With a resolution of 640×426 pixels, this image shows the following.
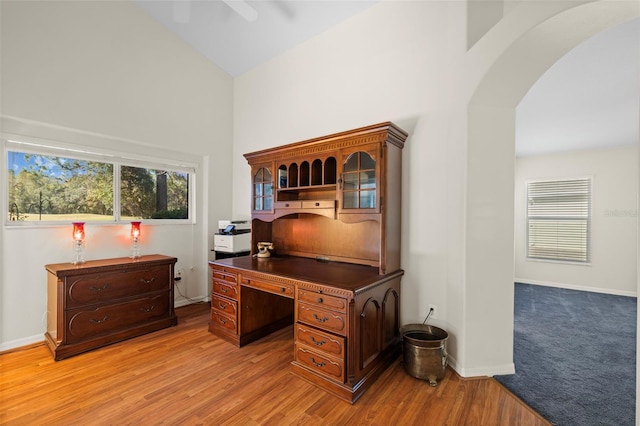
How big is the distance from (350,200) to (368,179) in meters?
0.25

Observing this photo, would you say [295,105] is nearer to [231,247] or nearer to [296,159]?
[296,159]

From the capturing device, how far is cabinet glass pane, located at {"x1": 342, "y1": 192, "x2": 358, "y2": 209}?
2.49 meters

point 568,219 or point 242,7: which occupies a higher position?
point 242,7

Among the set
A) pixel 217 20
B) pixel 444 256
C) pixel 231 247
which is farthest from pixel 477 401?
pixel 217 20

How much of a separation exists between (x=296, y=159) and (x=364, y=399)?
85.0 inches

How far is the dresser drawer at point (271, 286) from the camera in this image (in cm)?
237

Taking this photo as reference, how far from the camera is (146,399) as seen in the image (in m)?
1.98

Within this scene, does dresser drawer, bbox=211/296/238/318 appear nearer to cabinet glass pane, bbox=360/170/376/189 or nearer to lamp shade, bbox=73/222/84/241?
lamp shade, bbox=73/222/84/241

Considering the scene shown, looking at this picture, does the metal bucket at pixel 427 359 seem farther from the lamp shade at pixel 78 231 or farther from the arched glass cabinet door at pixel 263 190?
the lamp shade at pixel 78 231

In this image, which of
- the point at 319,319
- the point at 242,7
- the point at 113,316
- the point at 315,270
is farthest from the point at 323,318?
the point at 242,7

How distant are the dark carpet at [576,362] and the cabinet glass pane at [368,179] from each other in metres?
1.89

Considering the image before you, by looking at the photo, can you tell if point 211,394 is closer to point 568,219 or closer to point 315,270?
point 315,270

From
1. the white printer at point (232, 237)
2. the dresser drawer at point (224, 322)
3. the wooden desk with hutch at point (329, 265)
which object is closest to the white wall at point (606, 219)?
the wooden desk with hutch at point (329, 265)

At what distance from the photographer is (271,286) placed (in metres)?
2.49
